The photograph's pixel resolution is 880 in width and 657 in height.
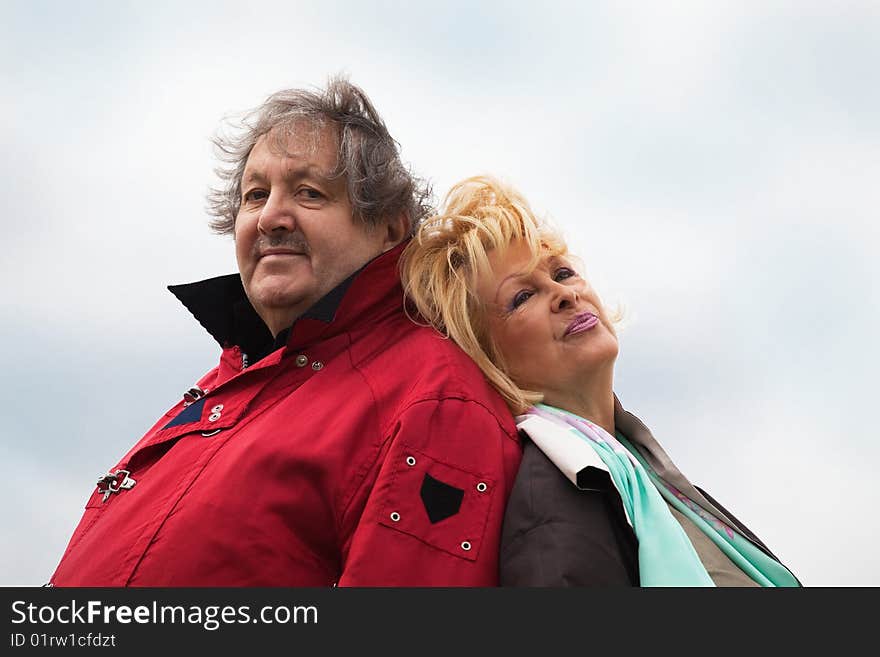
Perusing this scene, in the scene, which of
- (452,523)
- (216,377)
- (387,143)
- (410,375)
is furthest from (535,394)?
(216,377)

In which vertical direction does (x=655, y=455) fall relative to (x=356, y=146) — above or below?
below

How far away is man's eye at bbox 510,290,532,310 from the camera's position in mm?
4008

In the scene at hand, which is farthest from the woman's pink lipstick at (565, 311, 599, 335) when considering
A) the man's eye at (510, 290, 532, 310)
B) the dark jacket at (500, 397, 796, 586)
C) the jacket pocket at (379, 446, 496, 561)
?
the jacket pocket at (379, 446, 496, 561)

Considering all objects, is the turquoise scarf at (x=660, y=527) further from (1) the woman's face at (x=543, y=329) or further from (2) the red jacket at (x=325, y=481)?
(2) the red jacket at (x=325, y=481)

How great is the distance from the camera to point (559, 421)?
3670 mm

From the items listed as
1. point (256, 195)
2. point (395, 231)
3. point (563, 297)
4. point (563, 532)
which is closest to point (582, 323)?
point (563, 297)

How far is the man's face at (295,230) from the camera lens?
13.3ft

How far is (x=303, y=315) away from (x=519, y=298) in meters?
0.88

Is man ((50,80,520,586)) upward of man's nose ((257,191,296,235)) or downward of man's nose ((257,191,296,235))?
downward

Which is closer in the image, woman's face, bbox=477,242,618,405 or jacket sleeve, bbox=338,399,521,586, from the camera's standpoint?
jacket sleeve, bbox=338,399,521,586

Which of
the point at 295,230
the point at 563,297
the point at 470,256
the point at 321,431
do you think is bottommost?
the point at 321,431

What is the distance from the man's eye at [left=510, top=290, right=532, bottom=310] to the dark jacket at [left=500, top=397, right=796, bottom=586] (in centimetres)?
77

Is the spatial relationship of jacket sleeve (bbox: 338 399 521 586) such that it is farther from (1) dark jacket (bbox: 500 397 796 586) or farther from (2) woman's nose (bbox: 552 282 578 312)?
(2) woman's nose (bbox: 552 282 578 312)

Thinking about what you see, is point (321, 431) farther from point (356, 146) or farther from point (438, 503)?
point (356, 146)
